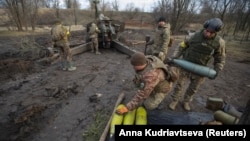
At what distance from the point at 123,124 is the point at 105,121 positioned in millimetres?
812

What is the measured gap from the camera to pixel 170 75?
365 centimetres

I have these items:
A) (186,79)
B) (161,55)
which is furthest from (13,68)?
(186,79)

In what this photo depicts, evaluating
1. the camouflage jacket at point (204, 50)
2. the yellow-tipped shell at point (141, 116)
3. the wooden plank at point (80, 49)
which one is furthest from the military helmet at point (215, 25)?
the wooden plank at point (80, 49)

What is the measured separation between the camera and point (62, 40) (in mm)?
6934

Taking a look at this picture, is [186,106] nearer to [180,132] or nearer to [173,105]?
[173,105]

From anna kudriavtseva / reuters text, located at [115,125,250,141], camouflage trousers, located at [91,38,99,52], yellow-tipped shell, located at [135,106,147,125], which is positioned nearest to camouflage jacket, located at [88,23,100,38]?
camouflage trousers, located at [91,38,99,52]

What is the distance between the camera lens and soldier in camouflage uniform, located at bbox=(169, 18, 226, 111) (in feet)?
11.9

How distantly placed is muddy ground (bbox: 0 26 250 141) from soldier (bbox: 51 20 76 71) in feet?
1.16

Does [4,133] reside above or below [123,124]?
below

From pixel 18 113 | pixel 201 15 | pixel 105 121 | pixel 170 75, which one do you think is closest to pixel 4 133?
pixel 18 113

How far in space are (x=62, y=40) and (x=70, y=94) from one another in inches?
95.6

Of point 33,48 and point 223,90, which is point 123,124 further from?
point 33,48

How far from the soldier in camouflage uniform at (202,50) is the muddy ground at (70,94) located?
592 millimetres

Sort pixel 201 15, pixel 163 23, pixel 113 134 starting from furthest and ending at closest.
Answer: pixel 201 15 < pixel 163 23 < pixel 113 134
